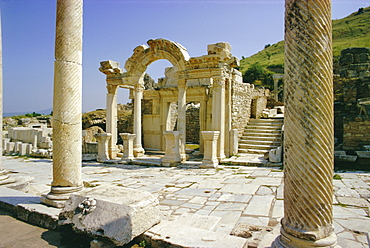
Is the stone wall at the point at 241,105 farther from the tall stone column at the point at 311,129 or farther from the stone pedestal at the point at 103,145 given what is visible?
the tall stone column at the point at 311,129

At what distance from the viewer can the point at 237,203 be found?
210 inches

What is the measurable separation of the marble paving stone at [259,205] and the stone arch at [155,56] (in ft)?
22.2

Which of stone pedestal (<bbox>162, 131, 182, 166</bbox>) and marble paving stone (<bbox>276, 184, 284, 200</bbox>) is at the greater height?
stone pedestal (<bbox>162, 131, 182, 166</bbox>)

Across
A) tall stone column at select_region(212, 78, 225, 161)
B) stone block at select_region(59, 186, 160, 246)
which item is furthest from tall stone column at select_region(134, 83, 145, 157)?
stone block at select_region(59, 186, 160, 246)

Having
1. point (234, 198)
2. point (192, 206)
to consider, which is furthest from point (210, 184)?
point (192, 206)

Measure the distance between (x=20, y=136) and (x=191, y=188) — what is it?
14.1 m

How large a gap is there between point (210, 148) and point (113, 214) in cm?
674

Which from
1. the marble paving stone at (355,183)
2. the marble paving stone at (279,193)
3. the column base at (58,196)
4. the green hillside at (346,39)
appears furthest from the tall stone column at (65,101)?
the green hillside at (346,39)

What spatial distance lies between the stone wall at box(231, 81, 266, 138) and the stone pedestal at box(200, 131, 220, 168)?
265 cm

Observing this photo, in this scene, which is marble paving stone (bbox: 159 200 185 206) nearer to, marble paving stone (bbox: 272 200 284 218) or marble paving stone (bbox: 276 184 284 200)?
marble paving stone (bbox: 272 200 284 218)

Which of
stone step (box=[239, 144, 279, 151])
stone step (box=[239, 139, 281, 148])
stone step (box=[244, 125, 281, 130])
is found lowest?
stone step (box=[239, 144, 279, 151])

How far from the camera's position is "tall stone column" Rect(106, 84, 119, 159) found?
1252 centimetres

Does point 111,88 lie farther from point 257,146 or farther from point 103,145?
point 257,146

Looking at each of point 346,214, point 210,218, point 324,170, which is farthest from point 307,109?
point 346,214
